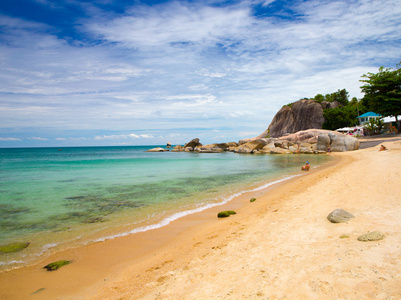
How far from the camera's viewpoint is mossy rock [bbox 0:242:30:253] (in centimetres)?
647

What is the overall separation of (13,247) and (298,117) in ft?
235

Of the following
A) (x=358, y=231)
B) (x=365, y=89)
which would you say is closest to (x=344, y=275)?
(x=358, y=231)

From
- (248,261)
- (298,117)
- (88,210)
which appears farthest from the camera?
(298,117)

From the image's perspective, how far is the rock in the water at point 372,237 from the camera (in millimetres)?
4242

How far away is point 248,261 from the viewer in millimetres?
4449

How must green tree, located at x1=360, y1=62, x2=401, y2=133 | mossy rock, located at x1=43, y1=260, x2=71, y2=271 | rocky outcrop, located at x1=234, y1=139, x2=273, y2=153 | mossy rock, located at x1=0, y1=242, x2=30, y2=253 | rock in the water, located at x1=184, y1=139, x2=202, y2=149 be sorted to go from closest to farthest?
mossy rock, located at x1=43, y1=260, x2=71, y2=271 → mossy rock, located at x1=0, y1=242, x2=30, y2=253 → green tree, located at x1=360, y1=62, x2=401, y2=133 → rocky outcrop, located at x1=234, y1=139, x2=273, y2=153 → rock in the water, located at x1=184, y1=139, x2=202, y2=149

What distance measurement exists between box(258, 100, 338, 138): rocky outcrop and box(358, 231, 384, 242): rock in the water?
66158 mm

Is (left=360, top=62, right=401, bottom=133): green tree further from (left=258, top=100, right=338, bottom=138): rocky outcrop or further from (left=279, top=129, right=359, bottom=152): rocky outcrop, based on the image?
(left=258, top=100, right=338, bottom=138): rocky outcrop

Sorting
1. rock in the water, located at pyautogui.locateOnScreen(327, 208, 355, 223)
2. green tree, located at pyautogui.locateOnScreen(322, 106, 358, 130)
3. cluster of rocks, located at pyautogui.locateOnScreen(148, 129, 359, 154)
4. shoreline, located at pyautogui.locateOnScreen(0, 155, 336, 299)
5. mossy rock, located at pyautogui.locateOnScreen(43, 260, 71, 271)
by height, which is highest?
green tree, located at pyautogui.locateOnScreen(322, 106, 358, 130)

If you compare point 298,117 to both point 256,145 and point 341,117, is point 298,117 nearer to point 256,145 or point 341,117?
point 341,117

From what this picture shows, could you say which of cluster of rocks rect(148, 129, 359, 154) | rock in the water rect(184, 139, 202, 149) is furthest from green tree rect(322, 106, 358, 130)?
rock in the water rect(184, 139, 202, 149)

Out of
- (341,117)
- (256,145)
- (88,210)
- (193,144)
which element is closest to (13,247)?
(88,210)

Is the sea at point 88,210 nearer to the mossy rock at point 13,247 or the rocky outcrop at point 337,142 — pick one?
the mossy rock at point 13,247

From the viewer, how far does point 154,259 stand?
5.62 metres
